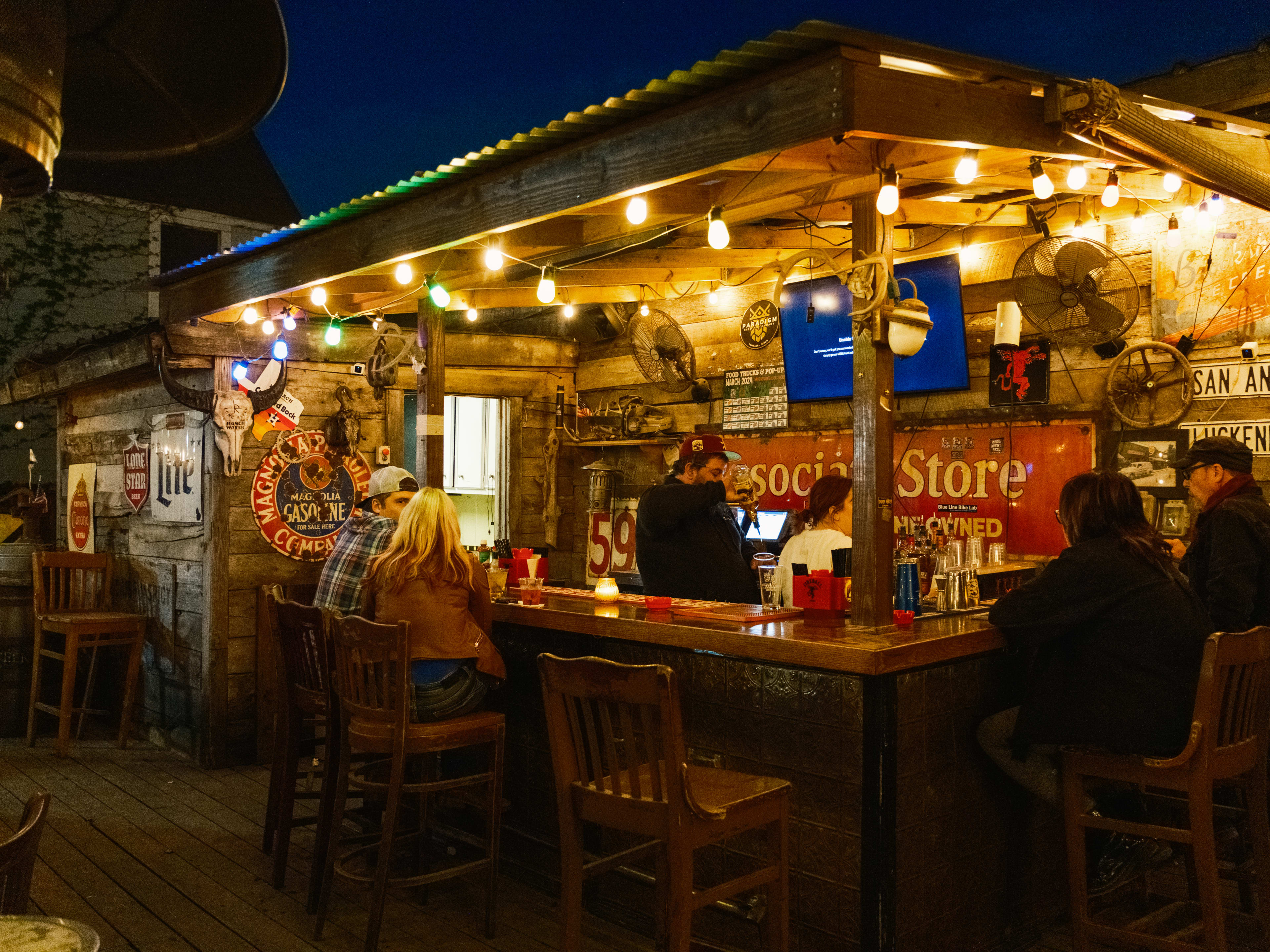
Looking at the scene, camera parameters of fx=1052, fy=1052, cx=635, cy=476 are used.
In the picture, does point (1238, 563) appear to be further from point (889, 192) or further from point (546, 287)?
point (546, 287)

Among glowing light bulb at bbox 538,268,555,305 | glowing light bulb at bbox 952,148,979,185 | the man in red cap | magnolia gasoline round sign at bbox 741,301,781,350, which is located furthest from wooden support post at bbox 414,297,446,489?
glowing light bulb at bbox 952,148,979,185

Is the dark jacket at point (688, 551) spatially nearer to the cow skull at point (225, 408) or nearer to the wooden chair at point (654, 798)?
the wooden chair at point (654, 798)

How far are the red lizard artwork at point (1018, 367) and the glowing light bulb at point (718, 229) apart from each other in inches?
95.1

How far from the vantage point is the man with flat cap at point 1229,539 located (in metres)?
4.31

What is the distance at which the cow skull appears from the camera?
666 cm

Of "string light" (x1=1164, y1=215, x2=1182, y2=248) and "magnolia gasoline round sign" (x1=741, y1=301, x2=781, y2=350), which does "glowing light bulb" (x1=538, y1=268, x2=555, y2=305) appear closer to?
"magnolia gasoline round sign" (x1=741, y1=301, x2=781, y2=350)

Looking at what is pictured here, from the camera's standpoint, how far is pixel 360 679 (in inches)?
154

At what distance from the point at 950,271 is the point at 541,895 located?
401cm

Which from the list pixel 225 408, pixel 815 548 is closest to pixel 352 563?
pixel 815 548

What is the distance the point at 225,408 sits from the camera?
6.71 metres

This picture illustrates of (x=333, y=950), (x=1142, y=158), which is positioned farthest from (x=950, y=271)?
(x=333, y=950)

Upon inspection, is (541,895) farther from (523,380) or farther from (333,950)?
(523,380)

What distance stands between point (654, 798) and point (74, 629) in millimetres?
5480

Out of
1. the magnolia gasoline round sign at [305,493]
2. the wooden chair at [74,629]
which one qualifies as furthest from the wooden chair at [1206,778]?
the wooden chair at [74,629]
